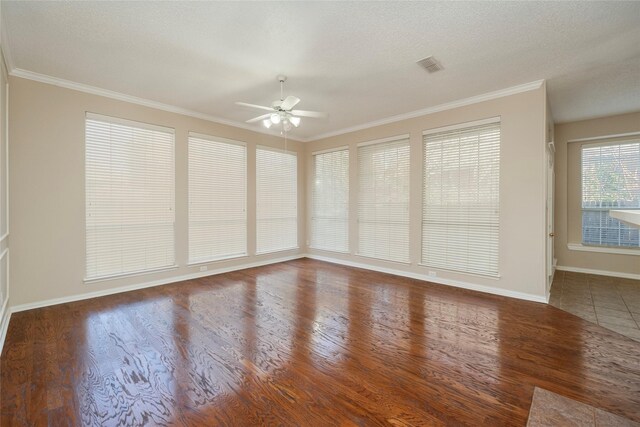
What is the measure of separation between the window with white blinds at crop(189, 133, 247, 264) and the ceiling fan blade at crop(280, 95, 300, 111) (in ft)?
7.92

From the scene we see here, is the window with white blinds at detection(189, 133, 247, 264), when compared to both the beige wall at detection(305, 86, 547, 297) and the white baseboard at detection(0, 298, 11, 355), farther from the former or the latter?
the beige wall at detection(305, 86, 547, 297)

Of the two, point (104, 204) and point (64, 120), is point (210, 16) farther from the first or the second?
point (104, 204)

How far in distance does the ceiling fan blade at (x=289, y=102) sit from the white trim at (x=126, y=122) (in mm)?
2447

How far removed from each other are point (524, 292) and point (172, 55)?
5.40 metres

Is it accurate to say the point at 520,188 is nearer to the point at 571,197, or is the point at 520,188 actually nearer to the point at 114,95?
the point at 571,197

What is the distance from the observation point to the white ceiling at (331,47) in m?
2.37

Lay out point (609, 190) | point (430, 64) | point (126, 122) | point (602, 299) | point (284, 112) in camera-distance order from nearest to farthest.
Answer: point (430, 64) < point (284, 112) < point (602, 299) < point (126, 122) < point (609, 190)

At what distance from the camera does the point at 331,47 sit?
2877 mm

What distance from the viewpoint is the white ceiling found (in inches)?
93.3

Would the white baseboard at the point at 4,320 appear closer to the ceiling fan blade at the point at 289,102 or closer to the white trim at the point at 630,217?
the ceiling fan blade at the point at 289,102

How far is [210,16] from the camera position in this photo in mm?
2424

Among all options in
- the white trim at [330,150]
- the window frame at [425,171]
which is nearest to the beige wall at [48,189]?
the white trim at [330,150]

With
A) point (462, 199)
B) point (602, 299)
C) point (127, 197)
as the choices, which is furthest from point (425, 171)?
point (127, 197)

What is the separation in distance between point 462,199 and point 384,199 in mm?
1430
